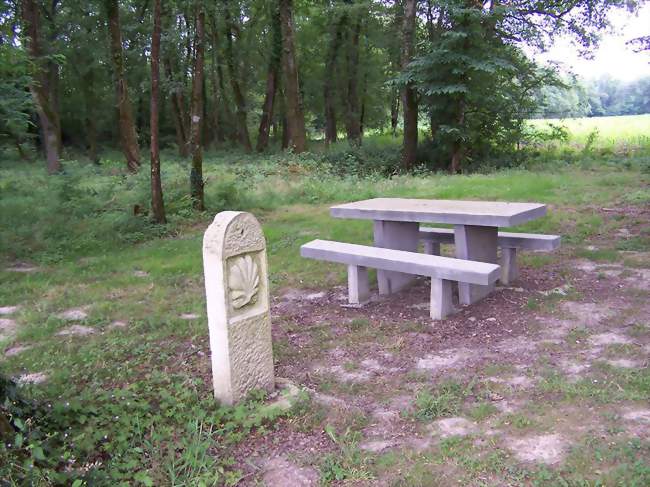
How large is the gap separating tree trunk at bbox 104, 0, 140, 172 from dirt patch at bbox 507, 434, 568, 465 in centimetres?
1323

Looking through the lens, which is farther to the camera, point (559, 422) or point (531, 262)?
point (531, 262)

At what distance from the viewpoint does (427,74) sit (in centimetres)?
1519

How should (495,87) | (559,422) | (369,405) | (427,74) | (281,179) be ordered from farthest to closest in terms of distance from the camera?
(495,87) < (427,74) < (281,179) < (369,405) < (559,422)

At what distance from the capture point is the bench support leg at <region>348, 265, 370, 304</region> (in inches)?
231

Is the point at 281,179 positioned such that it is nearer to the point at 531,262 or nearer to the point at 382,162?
the point at 382,162

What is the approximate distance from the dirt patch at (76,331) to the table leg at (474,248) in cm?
360

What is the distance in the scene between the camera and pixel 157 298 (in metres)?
6.41

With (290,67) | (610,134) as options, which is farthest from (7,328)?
(610,134)

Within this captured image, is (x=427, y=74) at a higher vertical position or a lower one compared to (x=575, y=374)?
higher

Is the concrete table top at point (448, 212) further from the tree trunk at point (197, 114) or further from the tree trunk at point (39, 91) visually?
the tree trunk at point (39, 91)

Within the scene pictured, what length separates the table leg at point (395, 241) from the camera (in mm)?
6191

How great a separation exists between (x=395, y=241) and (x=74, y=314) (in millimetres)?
3561

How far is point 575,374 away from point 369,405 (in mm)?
1430

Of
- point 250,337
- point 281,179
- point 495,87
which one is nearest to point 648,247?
point 250,337
